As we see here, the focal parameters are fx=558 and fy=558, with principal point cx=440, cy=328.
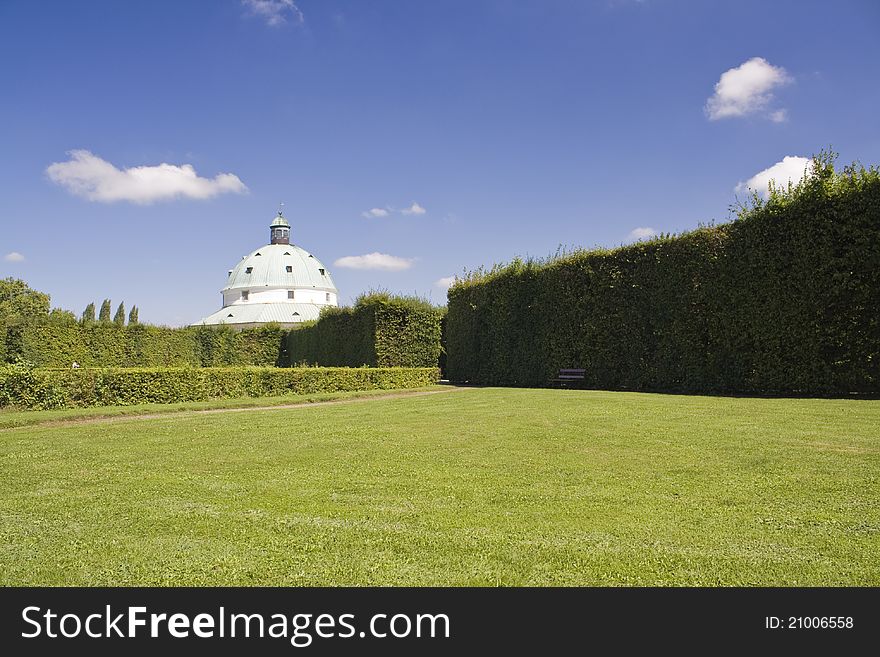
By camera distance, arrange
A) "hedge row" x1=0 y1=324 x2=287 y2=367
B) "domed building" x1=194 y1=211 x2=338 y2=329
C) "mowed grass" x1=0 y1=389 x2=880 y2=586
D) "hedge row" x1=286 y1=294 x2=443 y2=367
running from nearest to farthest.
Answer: "mowed grass" x1=0 y1=389 x2=880 y2=586, "hedge row" x1=286 y1=294 x2=443 y2=367, "hedge row" x1=0 y1=324 x2=287 y2=367, "domed building" x1=194 y1=211 x2=338 y2=329

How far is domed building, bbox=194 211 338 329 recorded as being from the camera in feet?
247

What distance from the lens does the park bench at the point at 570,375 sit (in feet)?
56.5

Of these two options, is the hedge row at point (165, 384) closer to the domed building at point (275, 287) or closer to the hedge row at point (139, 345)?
the hedge row at point (139, 345)

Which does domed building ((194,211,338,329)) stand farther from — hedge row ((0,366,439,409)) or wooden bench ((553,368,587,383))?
wooden bench ((553,368,587,383))

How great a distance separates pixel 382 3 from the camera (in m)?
11.2

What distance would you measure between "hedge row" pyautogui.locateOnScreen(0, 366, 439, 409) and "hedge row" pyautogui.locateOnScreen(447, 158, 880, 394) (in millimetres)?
5538

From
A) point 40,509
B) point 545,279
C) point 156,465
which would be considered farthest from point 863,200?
point 40,509

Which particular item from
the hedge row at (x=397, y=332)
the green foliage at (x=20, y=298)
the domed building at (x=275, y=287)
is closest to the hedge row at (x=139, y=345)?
the hedge row at (x=397, y=332)

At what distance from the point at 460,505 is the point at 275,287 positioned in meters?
76.8

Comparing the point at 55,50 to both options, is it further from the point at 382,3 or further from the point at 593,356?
the point at 593,356

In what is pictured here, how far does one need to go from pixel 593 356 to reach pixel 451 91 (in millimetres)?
8672

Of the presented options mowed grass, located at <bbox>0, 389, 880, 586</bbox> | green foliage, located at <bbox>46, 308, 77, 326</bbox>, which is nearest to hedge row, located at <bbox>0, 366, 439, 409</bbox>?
mowed grass, located at <bbox>0, 389, 880, 586</bbox>

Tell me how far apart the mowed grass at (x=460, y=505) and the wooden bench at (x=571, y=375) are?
29.2 feet

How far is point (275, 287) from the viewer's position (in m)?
77.4
